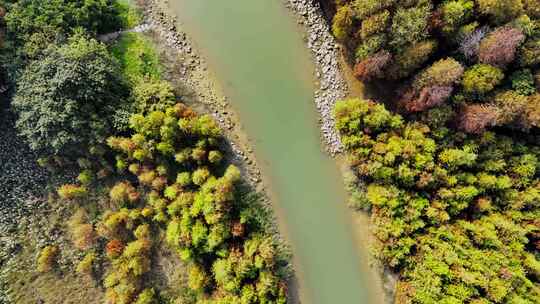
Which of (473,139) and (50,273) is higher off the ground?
(473,139)

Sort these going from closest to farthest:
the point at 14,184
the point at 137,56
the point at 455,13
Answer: the point at 455,13 → the point at 14,184 → the point at 137,56

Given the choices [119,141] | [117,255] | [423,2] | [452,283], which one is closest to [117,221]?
[117,255]

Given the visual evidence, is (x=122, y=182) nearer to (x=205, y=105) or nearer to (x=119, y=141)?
(x=119, y=141)

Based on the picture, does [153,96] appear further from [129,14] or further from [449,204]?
[449,204]

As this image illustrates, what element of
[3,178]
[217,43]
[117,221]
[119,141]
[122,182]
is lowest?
[3,178]

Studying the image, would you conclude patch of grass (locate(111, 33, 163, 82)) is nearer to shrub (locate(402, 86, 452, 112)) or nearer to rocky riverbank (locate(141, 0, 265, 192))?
rocky riverbank (locate(141, 0, 265, 192))

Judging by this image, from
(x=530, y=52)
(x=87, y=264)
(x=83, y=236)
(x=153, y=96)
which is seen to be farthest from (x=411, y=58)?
(x=87, y=264)
